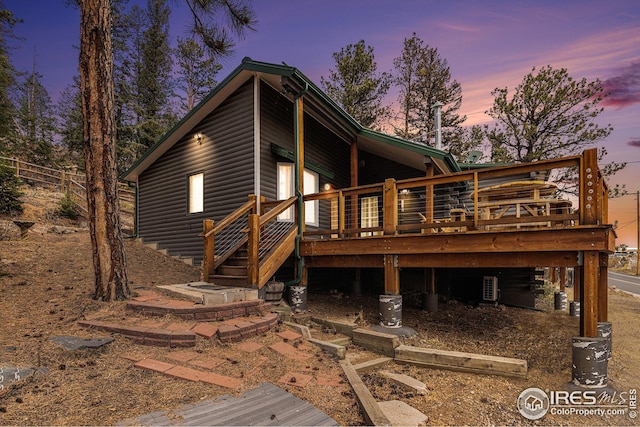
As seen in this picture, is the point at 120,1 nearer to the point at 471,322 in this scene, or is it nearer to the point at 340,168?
the point at 340,168

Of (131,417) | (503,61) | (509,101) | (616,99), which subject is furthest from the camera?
(509,101)

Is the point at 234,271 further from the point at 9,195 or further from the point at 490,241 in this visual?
the point at 9,195

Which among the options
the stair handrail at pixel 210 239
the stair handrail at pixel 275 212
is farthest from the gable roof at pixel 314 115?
the stair handrail at pixel 210 239

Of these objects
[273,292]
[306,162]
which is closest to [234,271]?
[273,292]

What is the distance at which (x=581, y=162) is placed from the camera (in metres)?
4.52

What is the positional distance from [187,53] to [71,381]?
25968mm

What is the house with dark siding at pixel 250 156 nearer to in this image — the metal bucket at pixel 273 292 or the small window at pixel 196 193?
the small window at pixel 196 193

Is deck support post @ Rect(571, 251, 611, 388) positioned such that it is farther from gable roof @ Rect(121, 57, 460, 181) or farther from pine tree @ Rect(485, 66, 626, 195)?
pine tree @ Rect(485, 66, 626, 195)

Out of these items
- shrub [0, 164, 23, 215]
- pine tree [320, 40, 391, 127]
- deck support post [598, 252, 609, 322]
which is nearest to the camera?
deck support post [598, 252, 609, 322]

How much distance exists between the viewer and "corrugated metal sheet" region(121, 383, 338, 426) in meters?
2.61

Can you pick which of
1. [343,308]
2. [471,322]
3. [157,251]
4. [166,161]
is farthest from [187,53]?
[471,322]

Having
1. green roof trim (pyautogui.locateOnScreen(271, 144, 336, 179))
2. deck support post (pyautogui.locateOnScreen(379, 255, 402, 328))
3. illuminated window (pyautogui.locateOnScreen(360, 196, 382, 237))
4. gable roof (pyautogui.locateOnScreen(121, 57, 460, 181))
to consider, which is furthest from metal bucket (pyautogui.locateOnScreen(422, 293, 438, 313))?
green roof trim (pyautogui.locateOnScreen(271, 144, 336, 179))

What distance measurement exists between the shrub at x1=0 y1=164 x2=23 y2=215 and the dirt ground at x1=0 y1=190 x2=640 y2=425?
14.6ft

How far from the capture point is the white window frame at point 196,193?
34.1 feet
